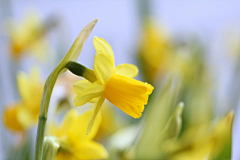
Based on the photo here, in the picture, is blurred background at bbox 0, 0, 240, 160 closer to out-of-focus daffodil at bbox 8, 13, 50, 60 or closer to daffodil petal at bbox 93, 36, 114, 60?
out-of-focus daffodil at bbox 8, 13, 50, 60

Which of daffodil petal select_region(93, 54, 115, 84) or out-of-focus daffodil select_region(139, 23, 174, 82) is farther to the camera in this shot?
out-of-focus daffodil select_region(139, 23, 174, 82)

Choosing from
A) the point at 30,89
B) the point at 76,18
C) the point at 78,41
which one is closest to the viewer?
the point at 78,41

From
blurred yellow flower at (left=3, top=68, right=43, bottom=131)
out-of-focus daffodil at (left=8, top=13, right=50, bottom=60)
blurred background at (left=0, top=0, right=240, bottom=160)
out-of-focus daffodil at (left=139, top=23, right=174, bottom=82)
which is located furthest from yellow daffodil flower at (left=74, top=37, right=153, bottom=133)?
out-of-focus daffodil at (left=8, top=13, right=50, bottom=60)

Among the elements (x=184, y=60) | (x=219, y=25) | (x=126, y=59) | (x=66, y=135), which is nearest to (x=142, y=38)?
(x=126, y=59)

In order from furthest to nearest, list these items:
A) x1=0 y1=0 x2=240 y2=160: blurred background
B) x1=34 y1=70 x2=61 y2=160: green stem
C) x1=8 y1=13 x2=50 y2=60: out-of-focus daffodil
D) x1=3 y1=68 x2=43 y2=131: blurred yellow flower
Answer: x1=8 y1=13 x2=50 y2=60: out-of-focus daffodil
x1=0 y1=0 x2=240 y2=160: blurred background
x1=3 y1=68 x2=43 y2=131: blurred yellow flower
x1=34 y1=70 x2=61 y2=160: green stem

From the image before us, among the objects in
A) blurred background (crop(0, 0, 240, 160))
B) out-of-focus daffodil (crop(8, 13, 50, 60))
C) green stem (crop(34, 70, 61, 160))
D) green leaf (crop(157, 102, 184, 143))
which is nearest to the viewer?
green stem (crop(34, 70, 61, 160))

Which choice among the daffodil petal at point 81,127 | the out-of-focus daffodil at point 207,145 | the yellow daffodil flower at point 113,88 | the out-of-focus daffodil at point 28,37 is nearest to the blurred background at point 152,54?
the out-of-focus daffodil at point 28,37

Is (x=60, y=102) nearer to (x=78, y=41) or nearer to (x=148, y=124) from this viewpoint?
(x=148, y=124)
